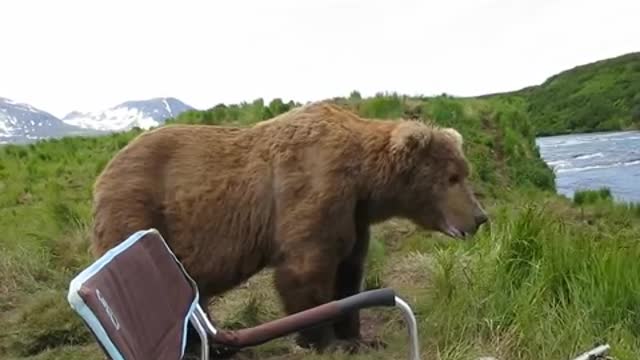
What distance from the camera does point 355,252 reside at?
5496mm

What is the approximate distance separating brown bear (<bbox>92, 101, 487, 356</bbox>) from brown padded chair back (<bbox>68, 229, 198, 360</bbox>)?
1.64m

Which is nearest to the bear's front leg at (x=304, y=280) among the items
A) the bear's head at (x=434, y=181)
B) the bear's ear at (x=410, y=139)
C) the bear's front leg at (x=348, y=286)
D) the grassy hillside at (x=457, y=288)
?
the bear's front leg at (x=348, y=286)

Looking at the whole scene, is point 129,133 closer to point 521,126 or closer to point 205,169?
point 521,126

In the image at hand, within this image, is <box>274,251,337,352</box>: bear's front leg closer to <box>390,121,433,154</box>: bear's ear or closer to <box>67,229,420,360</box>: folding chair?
<box>390,121,433,154</box>: bear's ear

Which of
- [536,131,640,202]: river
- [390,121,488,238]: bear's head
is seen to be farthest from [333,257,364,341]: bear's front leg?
[536,131,640,202]: river

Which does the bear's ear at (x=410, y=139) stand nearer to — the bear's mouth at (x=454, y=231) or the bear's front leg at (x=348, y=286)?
the bear's mouth at (x=454, y=231)

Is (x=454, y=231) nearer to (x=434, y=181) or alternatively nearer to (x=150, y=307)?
(x=434, y=181)

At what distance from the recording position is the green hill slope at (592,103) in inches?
1216

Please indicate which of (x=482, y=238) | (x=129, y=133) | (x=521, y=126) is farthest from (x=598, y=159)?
(x=482, y=238)

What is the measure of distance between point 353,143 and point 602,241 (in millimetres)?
1817

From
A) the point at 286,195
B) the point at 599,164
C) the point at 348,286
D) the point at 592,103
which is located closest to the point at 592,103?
the point at 592,103

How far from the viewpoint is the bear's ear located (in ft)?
17.3

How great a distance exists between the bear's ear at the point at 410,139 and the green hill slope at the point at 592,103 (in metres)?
22.7

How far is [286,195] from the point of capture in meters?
5.19
